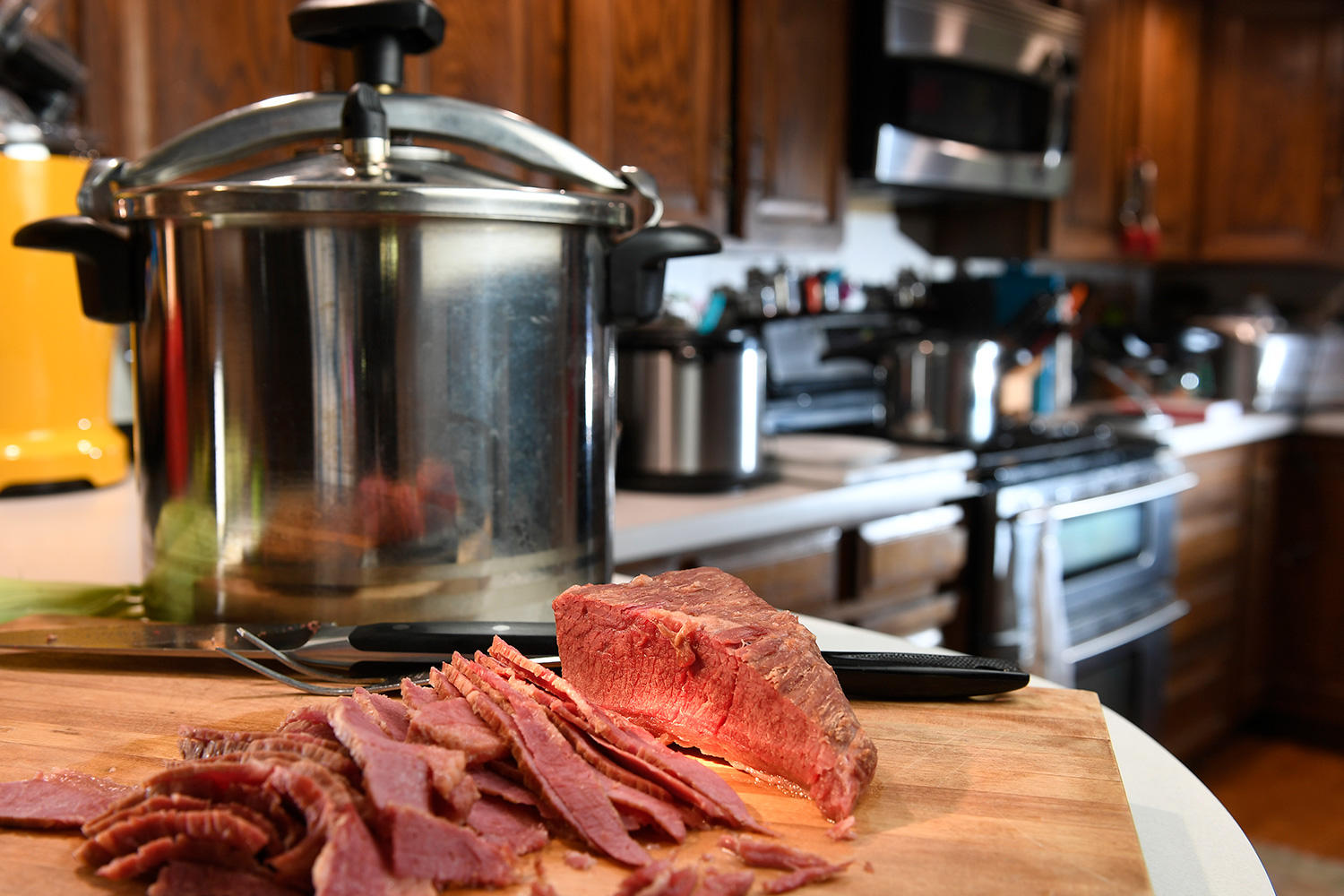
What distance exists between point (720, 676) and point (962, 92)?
7.86 feet

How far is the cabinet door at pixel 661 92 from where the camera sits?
85.4 inches

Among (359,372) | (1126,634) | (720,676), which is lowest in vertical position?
(1126,634)

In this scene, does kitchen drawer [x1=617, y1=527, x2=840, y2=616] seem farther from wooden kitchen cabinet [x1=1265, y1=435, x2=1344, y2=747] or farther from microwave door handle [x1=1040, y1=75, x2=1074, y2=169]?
wooden kitchen cabinet [x1=1265, y1=435, x2=1344, y2=747]

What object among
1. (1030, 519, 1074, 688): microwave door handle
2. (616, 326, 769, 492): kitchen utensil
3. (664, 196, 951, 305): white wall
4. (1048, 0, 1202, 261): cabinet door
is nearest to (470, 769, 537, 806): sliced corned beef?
(616, 326, 769, 492): kitchen utensil

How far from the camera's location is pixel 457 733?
58cm

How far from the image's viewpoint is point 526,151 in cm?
91

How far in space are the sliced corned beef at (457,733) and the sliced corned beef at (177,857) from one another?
106 mm

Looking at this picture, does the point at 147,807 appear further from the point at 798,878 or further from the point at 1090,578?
the point at 1090,578

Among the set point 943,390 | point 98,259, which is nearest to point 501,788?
point 98,259

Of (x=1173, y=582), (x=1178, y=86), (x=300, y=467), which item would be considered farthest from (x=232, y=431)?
(x=1178, y=86)

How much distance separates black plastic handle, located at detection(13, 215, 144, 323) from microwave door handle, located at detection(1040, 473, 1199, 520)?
1.96m

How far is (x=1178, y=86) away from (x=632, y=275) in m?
3.34

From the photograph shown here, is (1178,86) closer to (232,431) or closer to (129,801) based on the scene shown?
(232,431)

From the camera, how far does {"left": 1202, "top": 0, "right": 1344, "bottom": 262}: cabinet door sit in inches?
141
